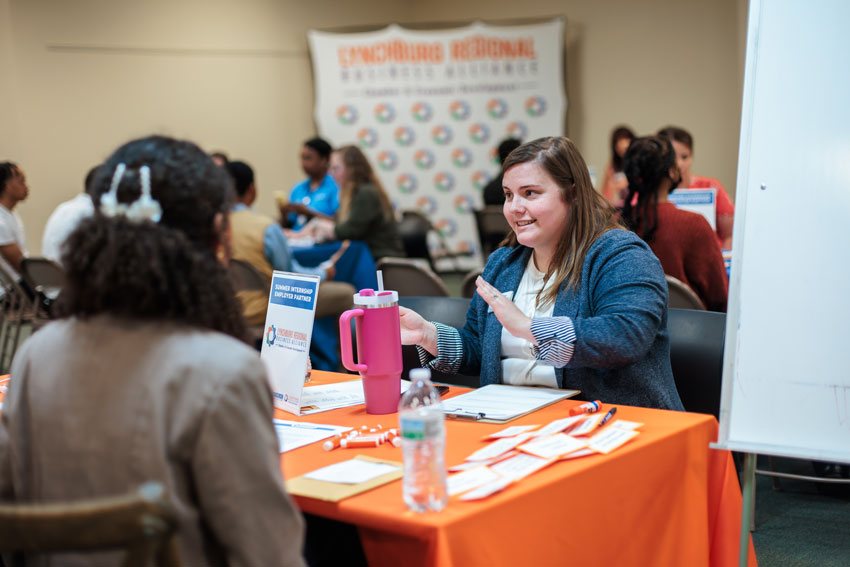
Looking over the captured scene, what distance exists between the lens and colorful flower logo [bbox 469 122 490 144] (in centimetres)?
887

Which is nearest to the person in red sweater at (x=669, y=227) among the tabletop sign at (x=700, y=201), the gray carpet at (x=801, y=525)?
the gray carpet at (x=801, y=525)

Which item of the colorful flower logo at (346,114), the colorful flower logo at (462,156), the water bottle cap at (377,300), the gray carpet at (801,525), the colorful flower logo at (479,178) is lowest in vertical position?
the gray carpet at (801,525)

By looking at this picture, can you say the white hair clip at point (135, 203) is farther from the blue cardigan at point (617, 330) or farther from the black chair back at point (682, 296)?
the black chair back at point (682, 296)

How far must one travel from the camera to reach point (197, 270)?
1.08m

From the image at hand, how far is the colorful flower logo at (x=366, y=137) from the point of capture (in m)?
8.97

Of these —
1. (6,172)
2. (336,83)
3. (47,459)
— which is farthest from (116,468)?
(336,83)

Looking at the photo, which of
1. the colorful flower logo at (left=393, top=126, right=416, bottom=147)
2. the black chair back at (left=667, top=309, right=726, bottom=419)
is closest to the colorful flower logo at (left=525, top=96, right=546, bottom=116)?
the colorful flower logo at (left=393, top=126, right=416, bottom=147)

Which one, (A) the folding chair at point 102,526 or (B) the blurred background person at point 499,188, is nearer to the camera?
(A) the folding chair at point 102,526

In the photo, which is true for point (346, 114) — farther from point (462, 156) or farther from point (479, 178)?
point (479, 178)

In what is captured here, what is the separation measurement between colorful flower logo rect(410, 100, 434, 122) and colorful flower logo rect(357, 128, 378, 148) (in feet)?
1.52

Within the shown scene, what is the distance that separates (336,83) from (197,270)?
8.12 metres

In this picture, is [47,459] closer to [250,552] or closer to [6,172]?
[250,552]

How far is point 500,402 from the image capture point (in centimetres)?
182

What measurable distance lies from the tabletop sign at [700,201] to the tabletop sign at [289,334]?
265 cm
